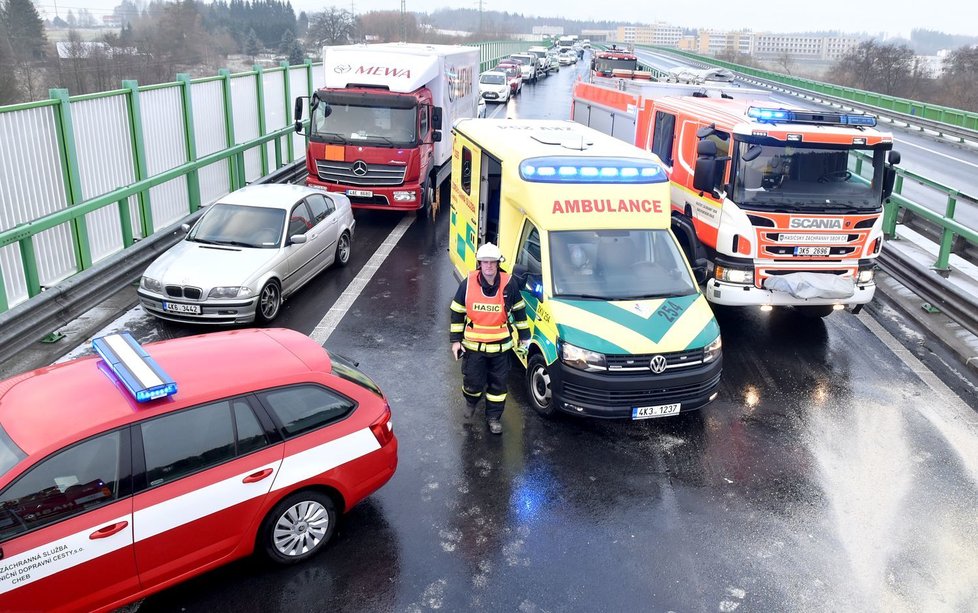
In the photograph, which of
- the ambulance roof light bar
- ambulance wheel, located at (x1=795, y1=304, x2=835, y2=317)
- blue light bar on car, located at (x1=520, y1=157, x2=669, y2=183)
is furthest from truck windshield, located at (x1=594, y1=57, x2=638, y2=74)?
blue light bar on car, located at (x1=520, y1=157, x2=669, y2=183)

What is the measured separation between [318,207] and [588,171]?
202 inches

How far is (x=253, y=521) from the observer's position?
17.4 ft

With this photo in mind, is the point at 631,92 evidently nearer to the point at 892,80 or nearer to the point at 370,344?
the point at 370,344

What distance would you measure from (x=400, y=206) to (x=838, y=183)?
8190 millimetres

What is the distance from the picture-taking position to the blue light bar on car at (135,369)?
16.1 ft

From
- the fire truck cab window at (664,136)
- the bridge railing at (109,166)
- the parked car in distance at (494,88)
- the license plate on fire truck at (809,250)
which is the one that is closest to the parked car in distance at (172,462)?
the bridge railing at (109,166)

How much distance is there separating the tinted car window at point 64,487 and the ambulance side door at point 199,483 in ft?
0.52

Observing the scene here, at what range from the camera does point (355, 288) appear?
11.9 m

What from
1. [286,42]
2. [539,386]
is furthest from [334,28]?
[539,386]

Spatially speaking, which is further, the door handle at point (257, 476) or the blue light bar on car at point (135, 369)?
the door handle at point (257, 476)

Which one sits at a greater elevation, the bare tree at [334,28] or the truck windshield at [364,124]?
the bare tree at [334,28]

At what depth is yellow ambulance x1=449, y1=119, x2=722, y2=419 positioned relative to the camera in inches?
294

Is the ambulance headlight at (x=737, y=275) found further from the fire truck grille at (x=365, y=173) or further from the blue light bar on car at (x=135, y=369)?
the fire truck grille at (x=365, y=173)

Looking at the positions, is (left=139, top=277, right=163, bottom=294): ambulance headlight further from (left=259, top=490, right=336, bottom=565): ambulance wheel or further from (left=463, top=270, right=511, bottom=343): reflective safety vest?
(left=259, top=490, right=336, bottom=565): ambulance wheel
